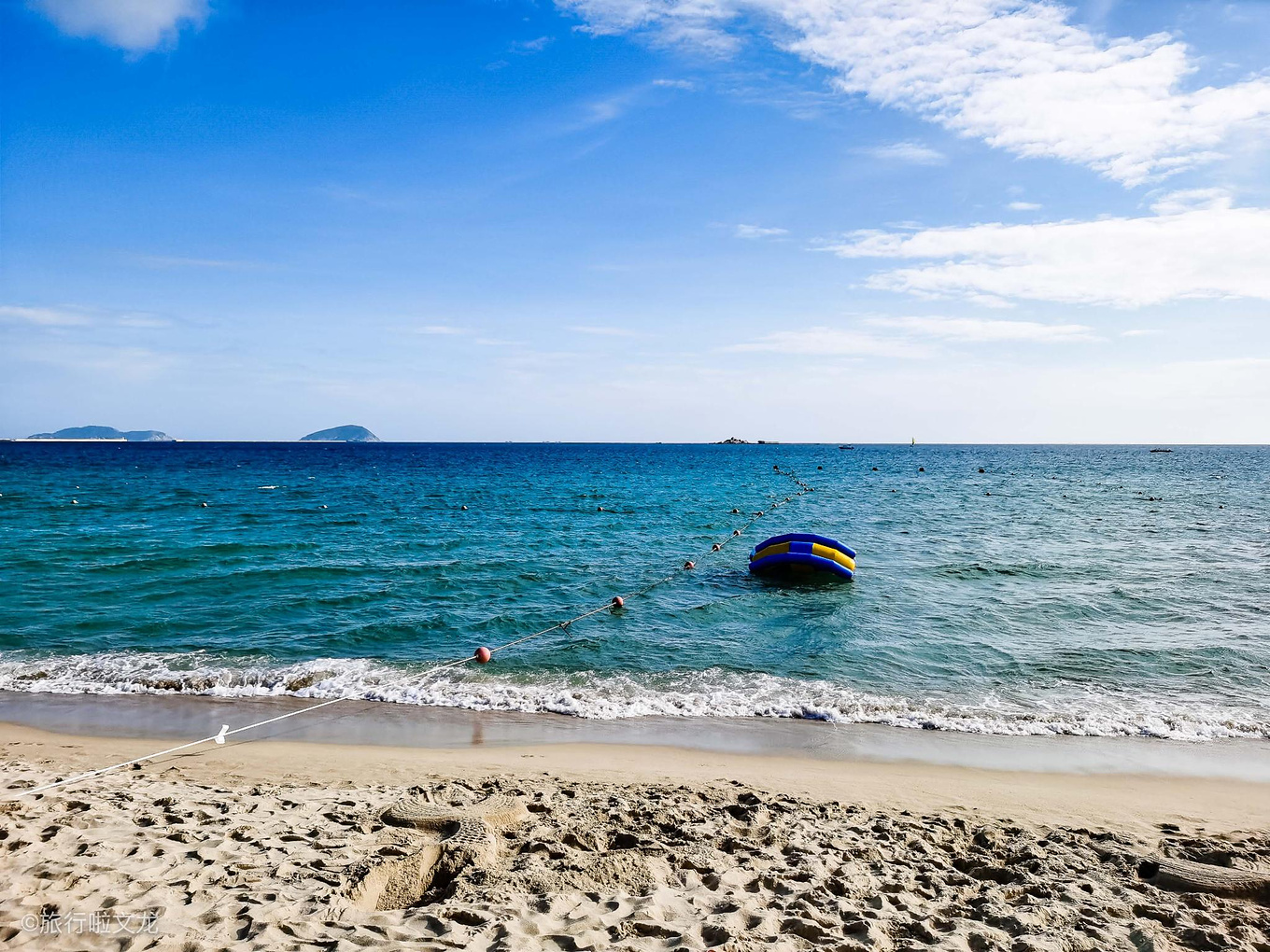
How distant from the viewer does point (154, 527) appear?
2747 cm

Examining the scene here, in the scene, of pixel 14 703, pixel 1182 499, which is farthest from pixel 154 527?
pixel 1182 499

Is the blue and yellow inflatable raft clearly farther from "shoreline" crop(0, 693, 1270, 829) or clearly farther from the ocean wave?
"shoreline" crop(0, 693, 1270, 829)

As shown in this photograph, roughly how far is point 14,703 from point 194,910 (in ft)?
28.6

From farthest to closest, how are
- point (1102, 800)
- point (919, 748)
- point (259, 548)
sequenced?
point (259, 548) → point (919, 748) → point (1102, 800)

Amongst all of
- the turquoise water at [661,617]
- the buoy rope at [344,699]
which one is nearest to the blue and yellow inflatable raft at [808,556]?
the turquoise water at [661,617]

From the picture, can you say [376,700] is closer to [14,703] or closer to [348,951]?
[14,703]

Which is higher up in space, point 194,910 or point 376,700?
point 194,910

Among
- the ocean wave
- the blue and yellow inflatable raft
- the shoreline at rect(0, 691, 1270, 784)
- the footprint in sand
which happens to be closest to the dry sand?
the footprint in sand

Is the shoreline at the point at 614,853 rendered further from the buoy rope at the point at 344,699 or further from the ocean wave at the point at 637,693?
the ocean wave at the point at 637,693

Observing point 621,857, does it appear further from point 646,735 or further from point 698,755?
point 646,735

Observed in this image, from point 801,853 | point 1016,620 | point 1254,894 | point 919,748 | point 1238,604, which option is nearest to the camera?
point 1254,894

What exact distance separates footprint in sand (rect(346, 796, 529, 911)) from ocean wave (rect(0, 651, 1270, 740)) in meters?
3.78

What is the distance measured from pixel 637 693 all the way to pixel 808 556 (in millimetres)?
8765

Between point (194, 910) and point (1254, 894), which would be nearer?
point (194, 910)
